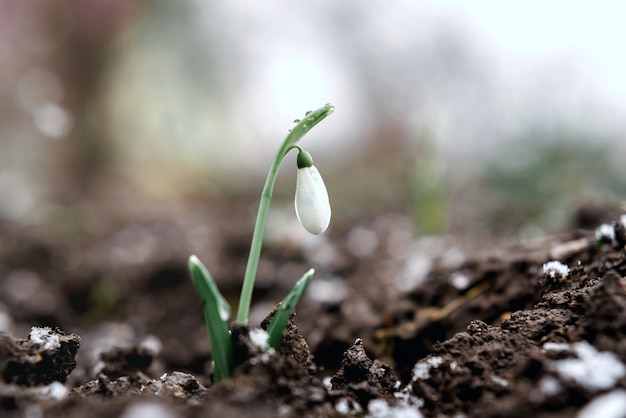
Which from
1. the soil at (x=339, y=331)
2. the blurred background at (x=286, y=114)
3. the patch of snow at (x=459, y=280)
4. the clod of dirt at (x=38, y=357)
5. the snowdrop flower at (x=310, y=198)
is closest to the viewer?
the soil at (x=339, y=331)

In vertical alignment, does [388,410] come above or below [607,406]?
above

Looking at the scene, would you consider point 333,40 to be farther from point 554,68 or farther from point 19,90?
point 19,90

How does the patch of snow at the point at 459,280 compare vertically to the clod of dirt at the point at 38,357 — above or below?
above

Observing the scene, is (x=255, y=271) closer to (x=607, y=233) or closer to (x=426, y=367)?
(x=426, y=367)

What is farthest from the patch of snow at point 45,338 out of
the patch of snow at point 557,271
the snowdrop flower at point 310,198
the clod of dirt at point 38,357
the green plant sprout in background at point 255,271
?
the patch of snow at point 557,271

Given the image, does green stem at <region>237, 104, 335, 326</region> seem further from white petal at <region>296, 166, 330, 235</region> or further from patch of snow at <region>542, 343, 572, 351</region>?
patch of snow at <region>542, 343, 572, 351</region>

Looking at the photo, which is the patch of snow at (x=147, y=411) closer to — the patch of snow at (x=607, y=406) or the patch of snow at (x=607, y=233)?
the patch of snow at (x=607, y=406)

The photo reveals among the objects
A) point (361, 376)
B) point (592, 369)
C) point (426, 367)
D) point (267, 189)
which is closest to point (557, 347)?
point (592, 369)
